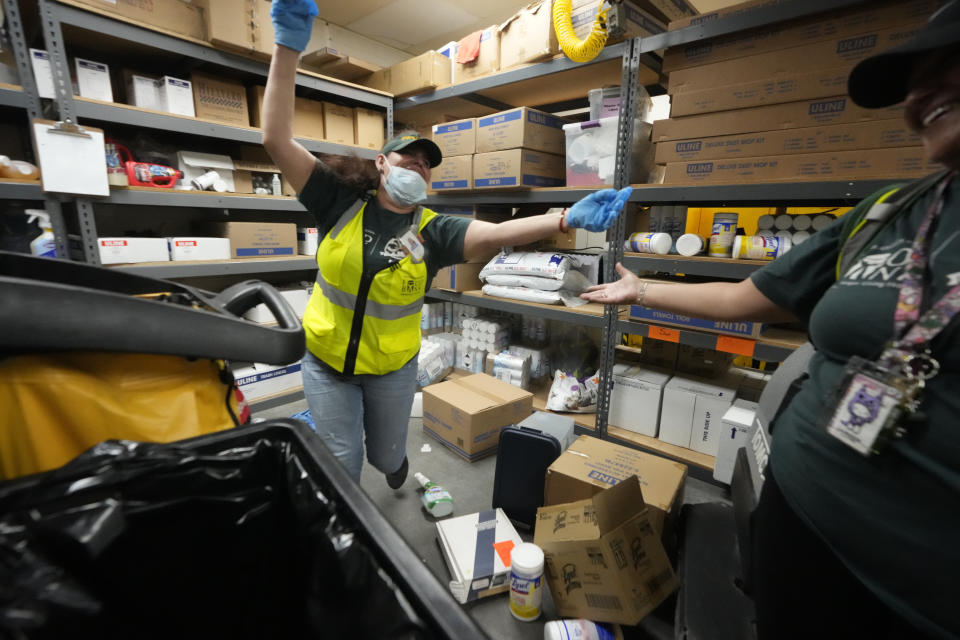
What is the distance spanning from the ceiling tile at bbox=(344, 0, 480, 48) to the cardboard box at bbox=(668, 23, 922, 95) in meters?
2.05

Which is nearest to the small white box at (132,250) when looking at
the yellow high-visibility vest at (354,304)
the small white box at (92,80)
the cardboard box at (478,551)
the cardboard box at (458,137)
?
the small white box at (92,80)

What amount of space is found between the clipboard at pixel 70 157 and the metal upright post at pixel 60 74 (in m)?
0.09

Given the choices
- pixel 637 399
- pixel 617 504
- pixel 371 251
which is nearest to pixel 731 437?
pixel 637 399

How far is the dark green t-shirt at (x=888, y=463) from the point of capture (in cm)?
56

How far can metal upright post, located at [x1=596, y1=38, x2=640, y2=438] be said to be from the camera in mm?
1948

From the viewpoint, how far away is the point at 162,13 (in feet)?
6.66

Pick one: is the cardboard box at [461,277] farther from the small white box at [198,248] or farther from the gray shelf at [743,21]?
the gray shelf at [743,21]

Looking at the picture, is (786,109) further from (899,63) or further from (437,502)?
(437,502)

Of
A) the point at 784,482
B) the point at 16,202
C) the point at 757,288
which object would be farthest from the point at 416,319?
the point at 16,202

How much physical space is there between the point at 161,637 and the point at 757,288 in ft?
3.84

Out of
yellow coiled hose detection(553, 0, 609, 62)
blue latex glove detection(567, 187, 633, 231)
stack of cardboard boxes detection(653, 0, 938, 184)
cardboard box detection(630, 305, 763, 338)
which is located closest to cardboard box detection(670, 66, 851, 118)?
stack of cardboard boxes detection(653, 0, 938, 184)

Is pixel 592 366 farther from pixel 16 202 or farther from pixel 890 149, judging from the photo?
pixel 16 202

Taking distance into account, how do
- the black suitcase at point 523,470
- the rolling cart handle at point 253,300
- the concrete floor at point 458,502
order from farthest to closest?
the black suitcase at point 523,470
the concrete floor at point 458,502
the rolling cart handle at point 253,300

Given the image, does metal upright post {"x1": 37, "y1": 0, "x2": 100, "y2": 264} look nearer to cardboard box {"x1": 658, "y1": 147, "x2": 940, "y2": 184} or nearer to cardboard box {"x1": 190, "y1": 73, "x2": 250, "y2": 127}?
cardboard box {"x1": 190, "y1": 73, "x2": 250, "y2": 127}
